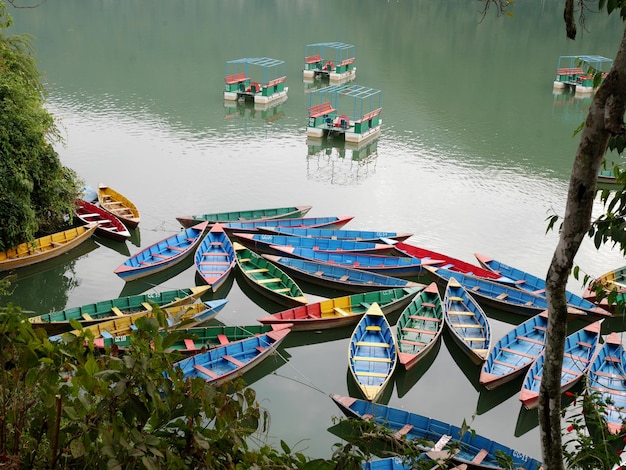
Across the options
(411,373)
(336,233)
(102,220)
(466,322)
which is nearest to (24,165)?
(102,220)

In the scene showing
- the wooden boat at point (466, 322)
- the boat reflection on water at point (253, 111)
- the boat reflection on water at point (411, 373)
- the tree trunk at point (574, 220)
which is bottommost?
the boat reflection on water at point (411, 373)

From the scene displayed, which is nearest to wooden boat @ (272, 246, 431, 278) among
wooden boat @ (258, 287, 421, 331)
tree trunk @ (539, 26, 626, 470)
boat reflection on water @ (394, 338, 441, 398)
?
wooden boat @ (258, 287, 421, 331)

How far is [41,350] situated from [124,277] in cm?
1140

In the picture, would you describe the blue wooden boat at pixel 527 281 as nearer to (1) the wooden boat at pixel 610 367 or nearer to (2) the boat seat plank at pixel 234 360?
(1) the wooden boat at pixel 610 367

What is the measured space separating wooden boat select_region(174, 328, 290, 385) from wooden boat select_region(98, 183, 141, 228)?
627 cm

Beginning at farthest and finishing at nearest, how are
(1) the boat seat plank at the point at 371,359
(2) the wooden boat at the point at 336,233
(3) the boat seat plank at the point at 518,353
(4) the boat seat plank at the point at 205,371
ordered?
1. (2) the wooden boat at the point at 336,233
2. (3) the boat seat plank at the point at 518,353
3. (1) the boat seat plank at the point at 371,359
4. (4) the boat seat plank at the point at 205,371

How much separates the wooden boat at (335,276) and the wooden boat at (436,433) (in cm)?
396

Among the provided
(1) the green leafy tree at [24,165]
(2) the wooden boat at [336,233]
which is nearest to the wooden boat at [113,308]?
A: (1) the green leafy tree at [24,165]

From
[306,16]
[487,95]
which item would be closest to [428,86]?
[487,95]

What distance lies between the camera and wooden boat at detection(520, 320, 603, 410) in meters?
10.7

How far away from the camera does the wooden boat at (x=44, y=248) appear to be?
14.3m

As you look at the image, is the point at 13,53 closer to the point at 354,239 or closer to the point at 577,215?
the point at 354,239

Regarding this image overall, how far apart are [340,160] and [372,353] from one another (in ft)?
39.1

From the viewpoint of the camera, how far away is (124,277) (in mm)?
14203
